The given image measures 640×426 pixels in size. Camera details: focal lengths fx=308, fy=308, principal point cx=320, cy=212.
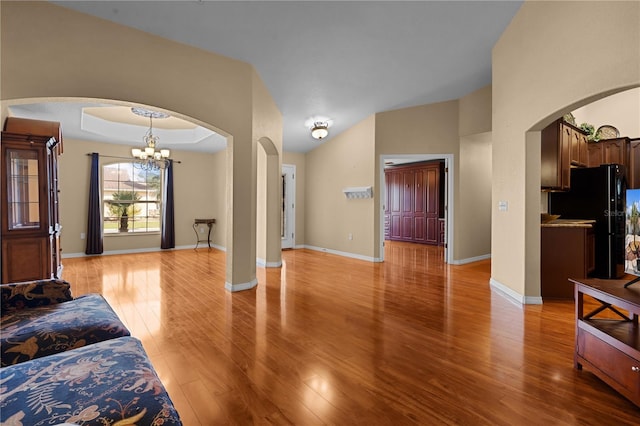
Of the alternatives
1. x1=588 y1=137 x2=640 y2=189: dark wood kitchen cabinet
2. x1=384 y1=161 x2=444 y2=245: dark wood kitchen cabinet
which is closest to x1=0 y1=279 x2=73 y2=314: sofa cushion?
x1=588 y1=137 x2=640 y2=189: dark wood kitchen cabinet

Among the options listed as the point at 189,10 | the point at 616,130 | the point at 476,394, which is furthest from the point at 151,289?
the point at 616,130

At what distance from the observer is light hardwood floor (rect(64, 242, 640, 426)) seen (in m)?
1.76

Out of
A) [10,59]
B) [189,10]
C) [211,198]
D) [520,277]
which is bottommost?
[520,277]

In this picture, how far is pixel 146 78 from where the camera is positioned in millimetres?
3363

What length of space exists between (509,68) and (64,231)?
8770 mm

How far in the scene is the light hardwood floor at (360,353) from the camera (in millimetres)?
1763

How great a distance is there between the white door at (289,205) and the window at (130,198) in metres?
3.19

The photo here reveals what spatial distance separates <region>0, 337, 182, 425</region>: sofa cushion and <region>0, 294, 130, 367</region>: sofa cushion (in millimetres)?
318

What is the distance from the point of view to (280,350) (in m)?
2.49

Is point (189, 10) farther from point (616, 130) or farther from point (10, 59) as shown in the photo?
point (616, 130)

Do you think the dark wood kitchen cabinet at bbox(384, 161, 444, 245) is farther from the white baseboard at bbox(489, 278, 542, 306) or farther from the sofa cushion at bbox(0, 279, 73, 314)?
the sofa cushion at bbox(0, 279, 73, 314)

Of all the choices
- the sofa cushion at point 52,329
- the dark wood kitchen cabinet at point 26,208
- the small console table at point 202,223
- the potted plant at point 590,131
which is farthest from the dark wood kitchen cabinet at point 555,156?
the small console table at point 202,223

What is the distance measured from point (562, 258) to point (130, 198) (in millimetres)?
8724

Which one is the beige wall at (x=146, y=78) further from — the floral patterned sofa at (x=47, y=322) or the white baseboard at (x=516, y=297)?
the white baseboard at (x=516, y=297)
